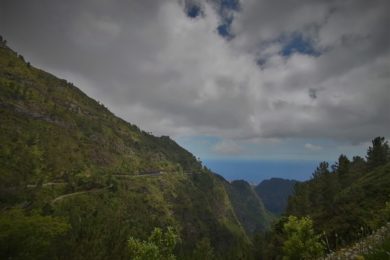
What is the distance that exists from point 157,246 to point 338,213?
1652 inches

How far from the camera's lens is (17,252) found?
108 ft

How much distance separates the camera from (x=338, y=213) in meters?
59.4

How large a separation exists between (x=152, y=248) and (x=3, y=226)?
16.4 metres

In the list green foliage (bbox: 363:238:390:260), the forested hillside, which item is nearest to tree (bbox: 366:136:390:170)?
the forested hillside

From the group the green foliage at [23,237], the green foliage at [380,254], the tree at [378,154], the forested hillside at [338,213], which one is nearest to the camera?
the green foliage at [380,254]

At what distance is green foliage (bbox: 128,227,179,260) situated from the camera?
30.6m

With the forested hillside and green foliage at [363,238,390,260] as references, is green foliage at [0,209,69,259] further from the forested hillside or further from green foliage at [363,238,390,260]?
green foliage at [363,238,390,260]

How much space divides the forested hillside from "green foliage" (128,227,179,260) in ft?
45.6

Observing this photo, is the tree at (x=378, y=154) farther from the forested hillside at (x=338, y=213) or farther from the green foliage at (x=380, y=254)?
the green foliage at (x=380, y=254)

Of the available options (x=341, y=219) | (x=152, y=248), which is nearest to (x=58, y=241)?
(x=152, y=248)

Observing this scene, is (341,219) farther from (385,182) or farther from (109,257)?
(109,257)

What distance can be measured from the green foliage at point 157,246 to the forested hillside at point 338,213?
548 inches

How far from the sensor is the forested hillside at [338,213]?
3928cm

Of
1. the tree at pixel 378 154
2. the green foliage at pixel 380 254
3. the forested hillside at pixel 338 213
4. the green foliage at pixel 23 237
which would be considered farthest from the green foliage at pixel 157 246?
the tree at pixel 378 154
